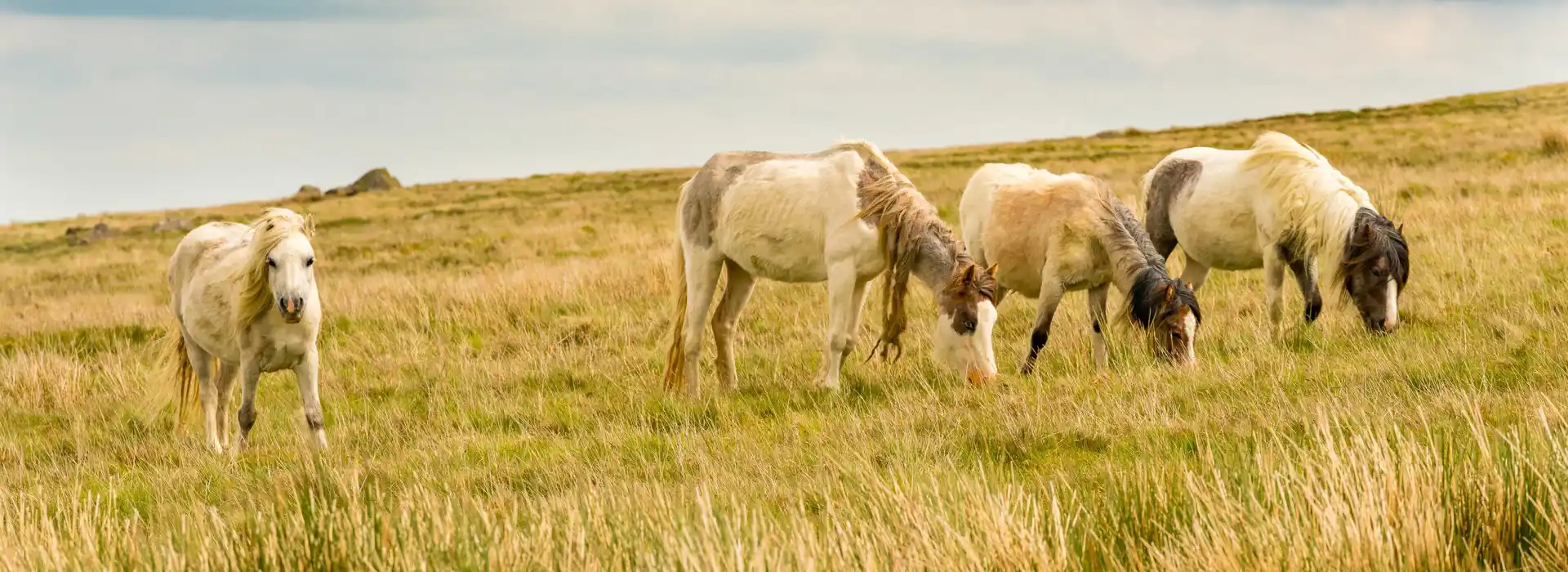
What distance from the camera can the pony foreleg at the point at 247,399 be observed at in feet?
24.0

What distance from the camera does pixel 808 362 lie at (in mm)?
9359

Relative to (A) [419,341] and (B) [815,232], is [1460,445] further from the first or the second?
(A) [419,341]

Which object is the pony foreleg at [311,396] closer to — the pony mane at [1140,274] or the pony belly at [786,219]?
the pony belly at [786,219]

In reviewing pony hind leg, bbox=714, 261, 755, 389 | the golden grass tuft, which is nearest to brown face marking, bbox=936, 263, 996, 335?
pony hind leg, bbox=714, 261, 755, 389

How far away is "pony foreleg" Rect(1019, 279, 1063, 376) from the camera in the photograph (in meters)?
8.36

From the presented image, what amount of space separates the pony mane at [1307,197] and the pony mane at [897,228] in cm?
269

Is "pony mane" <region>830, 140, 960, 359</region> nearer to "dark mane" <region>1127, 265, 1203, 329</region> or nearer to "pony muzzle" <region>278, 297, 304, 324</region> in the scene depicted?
"dark mane" <region>1127, 265, 1203, 329</region>

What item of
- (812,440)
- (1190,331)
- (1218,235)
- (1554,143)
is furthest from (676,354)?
(1554,143)

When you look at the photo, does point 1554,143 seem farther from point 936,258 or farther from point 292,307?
point 292,307

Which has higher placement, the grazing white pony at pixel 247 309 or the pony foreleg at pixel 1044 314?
the grazing white pony at pixel 247 309

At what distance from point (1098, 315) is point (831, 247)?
2.28 m

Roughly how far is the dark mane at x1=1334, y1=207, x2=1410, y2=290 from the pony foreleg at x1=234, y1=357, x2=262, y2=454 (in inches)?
289

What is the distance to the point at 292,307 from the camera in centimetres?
664

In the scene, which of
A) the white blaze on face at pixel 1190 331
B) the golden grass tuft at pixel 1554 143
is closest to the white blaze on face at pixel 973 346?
the white blaze on face at pixel 1190 331
